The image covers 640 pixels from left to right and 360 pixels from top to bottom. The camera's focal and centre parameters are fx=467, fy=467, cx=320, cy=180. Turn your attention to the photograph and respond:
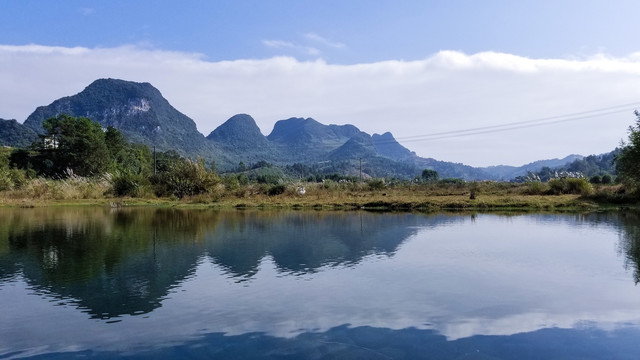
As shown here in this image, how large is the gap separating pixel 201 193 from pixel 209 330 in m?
29.3

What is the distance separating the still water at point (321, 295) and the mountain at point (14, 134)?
414ft

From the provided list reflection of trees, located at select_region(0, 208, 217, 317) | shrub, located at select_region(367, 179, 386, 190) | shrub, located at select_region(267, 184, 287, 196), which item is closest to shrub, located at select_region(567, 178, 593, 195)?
shrub, located at select_region(367, 179, 386, 190)

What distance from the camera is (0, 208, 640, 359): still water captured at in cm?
658

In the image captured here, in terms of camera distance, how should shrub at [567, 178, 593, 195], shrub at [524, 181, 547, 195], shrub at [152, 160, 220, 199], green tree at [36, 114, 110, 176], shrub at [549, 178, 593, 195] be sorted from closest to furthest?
shrub at [567, 178, 593, 195] → shrub at [549, 178, 593, 195] → shrub at [524, 181, 547, 195] → shrub at [152, 160, 220, 199] → green tree at [36, 114, 110, 176]

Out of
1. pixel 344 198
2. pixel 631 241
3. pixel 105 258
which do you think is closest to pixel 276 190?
pixel 344 198

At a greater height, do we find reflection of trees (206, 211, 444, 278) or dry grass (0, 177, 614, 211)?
dry grass (0, 177, 614, 211)

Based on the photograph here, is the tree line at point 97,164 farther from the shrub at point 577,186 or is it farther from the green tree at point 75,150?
the shrub at point 577,186

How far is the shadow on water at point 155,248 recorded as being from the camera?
376 inches

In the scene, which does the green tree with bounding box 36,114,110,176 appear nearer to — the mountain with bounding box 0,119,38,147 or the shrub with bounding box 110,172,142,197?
the shrub with bounding box 110,172,142,197

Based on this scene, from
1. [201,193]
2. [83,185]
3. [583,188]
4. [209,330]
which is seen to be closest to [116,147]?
[83,185]

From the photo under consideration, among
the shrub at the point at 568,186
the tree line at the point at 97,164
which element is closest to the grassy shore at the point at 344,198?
the shrub at the point at 568,186

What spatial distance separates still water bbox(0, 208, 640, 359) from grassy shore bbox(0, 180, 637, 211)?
10695 mm

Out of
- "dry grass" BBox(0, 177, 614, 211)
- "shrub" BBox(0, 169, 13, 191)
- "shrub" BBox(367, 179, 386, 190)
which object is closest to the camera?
"dry grass" BBox(0, 177, 614, 211)

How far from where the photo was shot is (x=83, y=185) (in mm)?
37062
